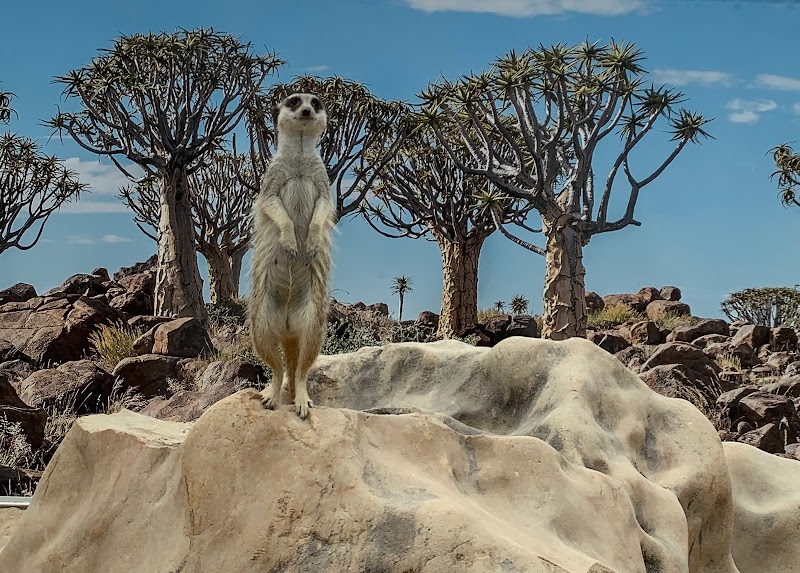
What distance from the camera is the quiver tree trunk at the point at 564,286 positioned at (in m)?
17.8

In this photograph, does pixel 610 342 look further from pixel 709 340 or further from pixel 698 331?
pixel 698 331

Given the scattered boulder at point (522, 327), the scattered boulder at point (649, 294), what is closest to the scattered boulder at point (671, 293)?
the scattered boulder at point (649, 294)

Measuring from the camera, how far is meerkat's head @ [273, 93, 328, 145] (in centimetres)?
468

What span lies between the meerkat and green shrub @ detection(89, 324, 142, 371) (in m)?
11.1

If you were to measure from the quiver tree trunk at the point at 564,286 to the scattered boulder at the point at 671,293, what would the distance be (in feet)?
42.5

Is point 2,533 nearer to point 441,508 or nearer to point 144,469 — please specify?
point 144,469

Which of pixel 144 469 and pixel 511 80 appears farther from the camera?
pixel 511 80

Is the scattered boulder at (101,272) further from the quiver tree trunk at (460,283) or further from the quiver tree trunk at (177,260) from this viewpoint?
the quiver tree trunk at (460,283)

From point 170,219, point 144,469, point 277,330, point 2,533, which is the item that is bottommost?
point 2,533

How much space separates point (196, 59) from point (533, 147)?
8.09 m

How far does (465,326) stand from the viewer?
22.9 metres

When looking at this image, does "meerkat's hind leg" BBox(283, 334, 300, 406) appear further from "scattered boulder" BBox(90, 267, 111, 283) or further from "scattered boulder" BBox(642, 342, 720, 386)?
"scattered boulder" BBox(90, 267, 111, 283)

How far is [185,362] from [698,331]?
12917 mm

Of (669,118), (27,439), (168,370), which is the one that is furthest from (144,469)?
(669,118)
